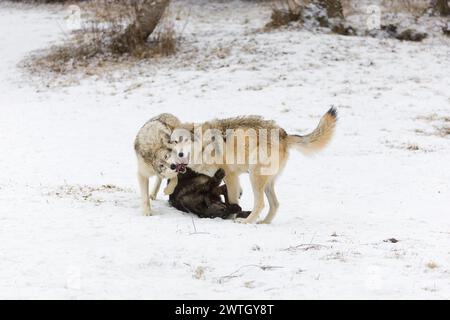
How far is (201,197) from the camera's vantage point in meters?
7.97

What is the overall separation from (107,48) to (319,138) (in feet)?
42.8

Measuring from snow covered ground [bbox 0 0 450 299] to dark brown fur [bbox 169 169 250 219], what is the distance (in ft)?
0.73

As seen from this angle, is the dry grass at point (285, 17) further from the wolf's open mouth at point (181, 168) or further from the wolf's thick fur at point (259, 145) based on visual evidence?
the wolf's open mouth at point (181, 168)

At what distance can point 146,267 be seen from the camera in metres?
5.48

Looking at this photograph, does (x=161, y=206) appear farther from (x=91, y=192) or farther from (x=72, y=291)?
(x=72, y=291)

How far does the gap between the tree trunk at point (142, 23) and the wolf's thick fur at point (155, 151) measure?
38.6ft

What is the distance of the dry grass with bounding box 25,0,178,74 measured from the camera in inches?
746

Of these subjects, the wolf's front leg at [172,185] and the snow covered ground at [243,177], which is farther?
the wolf's front leg at [172,185]

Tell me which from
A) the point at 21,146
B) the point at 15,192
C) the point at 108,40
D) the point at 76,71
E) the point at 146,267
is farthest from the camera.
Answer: the point at 108,40

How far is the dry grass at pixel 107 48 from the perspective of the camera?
1894 cm

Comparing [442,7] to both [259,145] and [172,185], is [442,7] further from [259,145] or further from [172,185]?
[172,185]

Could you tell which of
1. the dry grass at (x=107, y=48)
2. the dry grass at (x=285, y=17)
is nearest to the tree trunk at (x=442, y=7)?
Result: the dry grass at (x=285, y=17)
